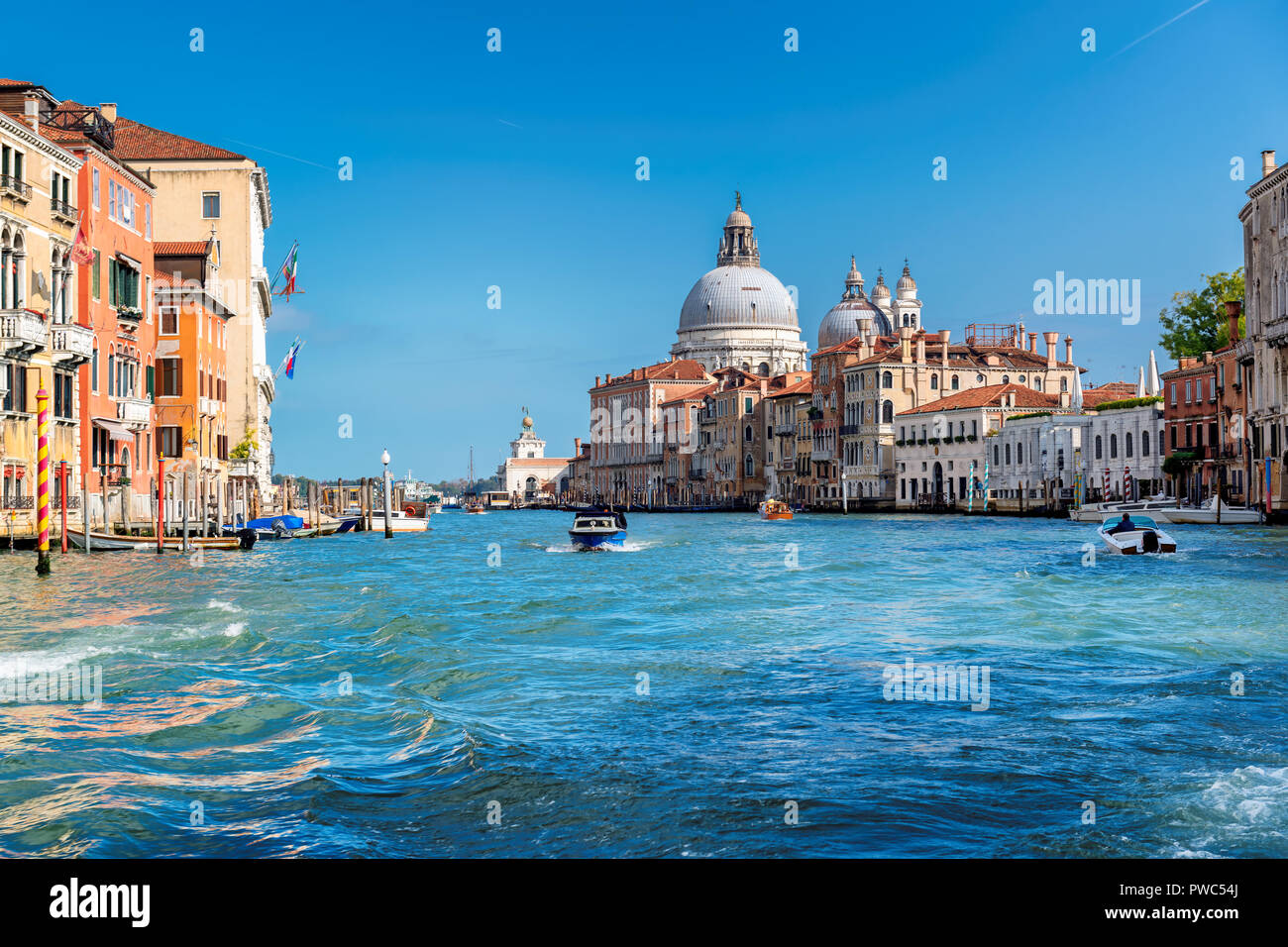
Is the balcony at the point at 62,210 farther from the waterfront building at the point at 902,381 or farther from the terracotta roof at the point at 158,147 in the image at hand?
the waterfront building at the point at 902,381

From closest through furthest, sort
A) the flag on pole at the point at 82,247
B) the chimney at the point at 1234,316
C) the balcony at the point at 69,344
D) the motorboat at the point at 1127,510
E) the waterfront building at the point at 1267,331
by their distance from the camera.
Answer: the balcony at the point at 69,344 < the flag on pole at the point at 82,247 < the waterfront building at the point at 1267,331 < the motorboat at the point at 1127,510 < the chimney at the point at 1234,316

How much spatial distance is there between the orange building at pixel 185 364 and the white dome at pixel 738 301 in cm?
8654

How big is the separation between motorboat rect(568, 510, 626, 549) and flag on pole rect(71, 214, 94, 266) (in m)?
12.4

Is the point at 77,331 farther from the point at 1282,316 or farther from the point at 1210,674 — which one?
the point at 1282,316

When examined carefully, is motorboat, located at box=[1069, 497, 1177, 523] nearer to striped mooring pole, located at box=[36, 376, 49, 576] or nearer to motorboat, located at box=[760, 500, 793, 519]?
motorboat, located at box=[760, 500, 793, 519]

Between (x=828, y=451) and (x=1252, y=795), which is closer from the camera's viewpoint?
(x=1252, y=795)

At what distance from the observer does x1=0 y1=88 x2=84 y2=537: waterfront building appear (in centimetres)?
2183

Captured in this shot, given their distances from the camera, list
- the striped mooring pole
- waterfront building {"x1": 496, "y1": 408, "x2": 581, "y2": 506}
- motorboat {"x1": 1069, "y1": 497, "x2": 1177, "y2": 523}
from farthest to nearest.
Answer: waterfront building {"x1": 496, "y1": 408, "x2": 581, "y2": 506}, motorboat {"x1": 1069, "y1": 497, "x2": 1177, "y2": 523}, the striped mooring pole

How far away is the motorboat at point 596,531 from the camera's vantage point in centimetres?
3147

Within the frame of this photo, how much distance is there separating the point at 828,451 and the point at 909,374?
26.9 ft

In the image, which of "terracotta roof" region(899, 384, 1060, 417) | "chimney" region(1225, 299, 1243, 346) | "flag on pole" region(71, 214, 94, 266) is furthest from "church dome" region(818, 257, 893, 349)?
"flag on pole" region(71, 214, 94, 266)

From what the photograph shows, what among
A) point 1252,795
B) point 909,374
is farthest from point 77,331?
point 909,374

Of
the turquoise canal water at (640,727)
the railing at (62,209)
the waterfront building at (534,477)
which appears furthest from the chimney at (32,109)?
the waterfront building at (534,477)

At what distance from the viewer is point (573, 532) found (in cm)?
3194
